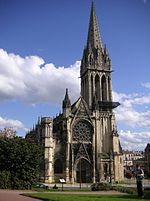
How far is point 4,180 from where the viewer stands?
3681cm

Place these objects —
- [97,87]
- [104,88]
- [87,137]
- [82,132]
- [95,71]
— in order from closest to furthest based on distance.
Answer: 1. [82,132]
2. [87,137]
3. [97,87]
4. [95,71]
5. [104,88]

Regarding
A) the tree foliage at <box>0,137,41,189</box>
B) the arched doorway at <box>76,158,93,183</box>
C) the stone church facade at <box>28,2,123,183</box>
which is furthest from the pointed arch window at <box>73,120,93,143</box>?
the tree foliage at <box>0,137,41,189</box>

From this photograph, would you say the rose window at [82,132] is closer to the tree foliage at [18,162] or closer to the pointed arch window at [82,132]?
the pointed arch window at [82,132]

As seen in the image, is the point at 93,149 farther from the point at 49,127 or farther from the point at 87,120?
the point at 49,127

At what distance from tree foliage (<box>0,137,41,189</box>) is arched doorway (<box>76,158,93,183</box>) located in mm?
34818

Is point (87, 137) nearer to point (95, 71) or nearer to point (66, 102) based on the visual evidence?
point (66, 102)

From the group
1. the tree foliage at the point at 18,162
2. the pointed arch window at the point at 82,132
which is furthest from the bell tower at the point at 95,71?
the tree foliage at the point at 18,162

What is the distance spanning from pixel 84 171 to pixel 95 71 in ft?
96.9

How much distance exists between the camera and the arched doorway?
73.9 metres

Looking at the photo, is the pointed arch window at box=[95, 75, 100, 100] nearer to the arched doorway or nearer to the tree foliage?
the arched doorway

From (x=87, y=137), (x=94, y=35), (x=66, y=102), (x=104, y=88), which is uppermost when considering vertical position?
(x=94, y=35)

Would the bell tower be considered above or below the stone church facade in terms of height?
above

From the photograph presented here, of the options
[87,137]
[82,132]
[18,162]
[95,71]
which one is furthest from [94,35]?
[18,162]

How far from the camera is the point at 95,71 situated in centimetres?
8769
